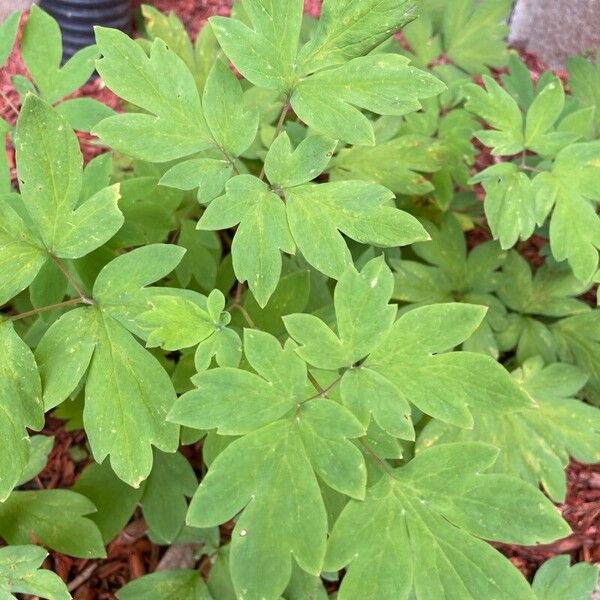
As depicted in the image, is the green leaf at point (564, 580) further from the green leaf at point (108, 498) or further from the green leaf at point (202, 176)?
the green leaf at point (202, 176)

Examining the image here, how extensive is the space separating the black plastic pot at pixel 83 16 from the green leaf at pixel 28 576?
64.8 inches

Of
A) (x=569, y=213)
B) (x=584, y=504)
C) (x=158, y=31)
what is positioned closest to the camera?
(x=569, y=213)

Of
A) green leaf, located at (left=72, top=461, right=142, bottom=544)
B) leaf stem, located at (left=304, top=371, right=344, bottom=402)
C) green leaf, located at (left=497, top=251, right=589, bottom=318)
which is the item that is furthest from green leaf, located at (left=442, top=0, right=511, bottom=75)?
green leaf, located at (left=72, top=461, right=142, bottom=544)

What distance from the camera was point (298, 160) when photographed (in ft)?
3.48

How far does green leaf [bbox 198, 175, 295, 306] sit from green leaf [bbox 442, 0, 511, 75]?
105cm

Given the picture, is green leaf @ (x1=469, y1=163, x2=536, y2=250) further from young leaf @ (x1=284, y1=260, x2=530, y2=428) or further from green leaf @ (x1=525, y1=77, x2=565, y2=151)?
young leaf @ (x1=284, y1=260, x2=530, y2=428)

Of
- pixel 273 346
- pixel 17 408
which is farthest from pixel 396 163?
pixel 17 408

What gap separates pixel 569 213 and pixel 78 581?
1261mm

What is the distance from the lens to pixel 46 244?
1.04 m

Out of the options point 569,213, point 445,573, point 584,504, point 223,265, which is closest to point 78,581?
point 223,265

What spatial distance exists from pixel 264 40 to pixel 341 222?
320 mm

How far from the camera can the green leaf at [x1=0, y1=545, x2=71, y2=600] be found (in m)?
1.05

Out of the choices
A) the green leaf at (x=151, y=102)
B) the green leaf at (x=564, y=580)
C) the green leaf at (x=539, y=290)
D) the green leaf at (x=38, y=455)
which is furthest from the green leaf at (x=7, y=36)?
the green leaf at (x=564, y=580)

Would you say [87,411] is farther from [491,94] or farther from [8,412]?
[491,94]
